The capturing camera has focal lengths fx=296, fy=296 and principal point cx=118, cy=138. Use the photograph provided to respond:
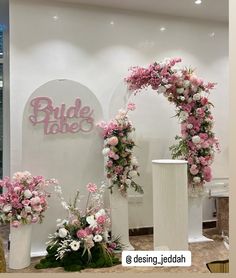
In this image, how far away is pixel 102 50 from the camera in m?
3.84

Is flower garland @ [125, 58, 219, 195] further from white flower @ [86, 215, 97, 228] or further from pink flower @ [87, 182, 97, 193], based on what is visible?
white flower @ [86, 215, 97, 228]

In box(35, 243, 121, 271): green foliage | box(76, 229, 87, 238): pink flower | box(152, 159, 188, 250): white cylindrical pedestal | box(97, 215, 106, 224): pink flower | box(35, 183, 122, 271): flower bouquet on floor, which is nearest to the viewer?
box(152, 159, 188, 250): white cylindrical pedestal

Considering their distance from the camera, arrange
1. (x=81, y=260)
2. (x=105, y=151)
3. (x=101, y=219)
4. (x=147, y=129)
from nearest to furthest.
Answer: (x=81, y=260) → (x=101, y=219) → (x=105, y=151) → (x=147, y=129)

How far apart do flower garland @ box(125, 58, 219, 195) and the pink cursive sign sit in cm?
72

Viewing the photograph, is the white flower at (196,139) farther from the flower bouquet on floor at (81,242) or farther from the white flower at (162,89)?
the flower bouquet on floor at (81,242)

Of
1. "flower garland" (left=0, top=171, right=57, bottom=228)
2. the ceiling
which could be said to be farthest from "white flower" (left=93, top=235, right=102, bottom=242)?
the ceiling

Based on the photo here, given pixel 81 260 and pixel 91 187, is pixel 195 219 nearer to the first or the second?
pixel 91 187

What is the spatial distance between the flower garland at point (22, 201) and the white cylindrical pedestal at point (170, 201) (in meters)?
1.29

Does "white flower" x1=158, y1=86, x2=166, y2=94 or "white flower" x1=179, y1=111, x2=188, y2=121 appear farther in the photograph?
"white flower" x1=179, y1=111, x2=188, y2=121

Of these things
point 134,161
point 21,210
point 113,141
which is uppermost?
point 113,141

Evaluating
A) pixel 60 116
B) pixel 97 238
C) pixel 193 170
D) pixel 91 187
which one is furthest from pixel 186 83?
pixel 97 238

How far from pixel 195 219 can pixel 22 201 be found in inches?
84.6

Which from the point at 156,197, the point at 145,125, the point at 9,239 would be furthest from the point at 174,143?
the point at 9,239

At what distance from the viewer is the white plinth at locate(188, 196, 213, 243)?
3717 millimetres
